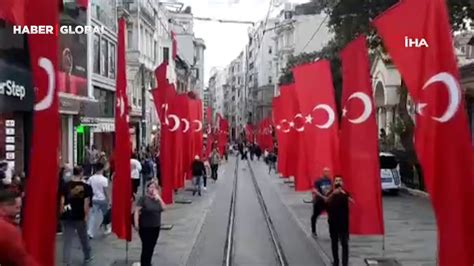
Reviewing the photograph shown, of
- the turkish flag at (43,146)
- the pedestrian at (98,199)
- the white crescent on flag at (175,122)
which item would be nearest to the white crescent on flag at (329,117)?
the white crescent on flag at (175,122)

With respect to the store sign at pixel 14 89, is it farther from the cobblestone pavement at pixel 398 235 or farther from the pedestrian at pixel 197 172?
the cobblestone pavement at pixel 398 235

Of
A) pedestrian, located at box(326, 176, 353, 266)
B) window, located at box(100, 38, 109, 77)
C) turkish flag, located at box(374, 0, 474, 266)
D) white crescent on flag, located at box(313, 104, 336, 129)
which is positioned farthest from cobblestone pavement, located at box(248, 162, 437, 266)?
window, located at box(100, 38, 109, 77)

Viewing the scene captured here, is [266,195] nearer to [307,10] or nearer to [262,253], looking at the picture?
[262,253]

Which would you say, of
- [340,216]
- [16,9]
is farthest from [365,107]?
[16,9]

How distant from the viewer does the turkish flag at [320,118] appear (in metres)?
22.2

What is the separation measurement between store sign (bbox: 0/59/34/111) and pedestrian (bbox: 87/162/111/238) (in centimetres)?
844

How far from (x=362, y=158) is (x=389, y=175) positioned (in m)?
17.9

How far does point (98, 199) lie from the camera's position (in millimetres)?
18250

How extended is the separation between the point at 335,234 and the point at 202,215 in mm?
11217

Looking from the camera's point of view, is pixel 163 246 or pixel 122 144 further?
pixel 163 246

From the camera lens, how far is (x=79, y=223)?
1420 centimetres

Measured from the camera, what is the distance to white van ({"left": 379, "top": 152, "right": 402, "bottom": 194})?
107 ft

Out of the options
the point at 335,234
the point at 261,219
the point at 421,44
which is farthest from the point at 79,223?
the point at 261,219

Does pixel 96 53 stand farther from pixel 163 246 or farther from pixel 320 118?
pixel 163 246
